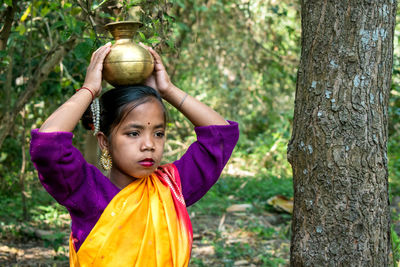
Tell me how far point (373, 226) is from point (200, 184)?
0.81 m

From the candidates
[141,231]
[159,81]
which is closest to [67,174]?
[141,231]

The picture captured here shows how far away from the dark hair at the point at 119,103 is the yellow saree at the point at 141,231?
284mm

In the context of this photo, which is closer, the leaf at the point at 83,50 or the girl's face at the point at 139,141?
the girl's face at the point at 139,141

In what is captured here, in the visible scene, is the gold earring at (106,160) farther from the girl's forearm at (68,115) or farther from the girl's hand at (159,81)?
the girl's hand at (159,81)

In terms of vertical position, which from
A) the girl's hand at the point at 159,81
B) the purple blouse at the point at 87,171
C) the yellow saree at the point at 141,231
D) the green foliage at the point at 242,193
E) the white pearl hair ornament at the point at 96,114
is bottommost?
the green foliage at the point at 242,193

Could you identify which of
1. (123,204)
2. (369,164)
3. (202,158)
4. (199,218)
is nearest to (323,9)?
(369,164)

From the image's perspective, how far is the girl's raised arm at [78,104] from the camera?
6.21ft

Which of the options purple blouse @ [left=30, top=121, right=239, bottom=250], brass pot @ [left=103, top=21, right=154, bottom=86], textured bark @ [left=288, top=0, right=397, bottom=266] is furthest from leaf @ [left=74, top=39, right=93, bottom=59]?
textured bark @ [left=288, top=0, right=397, bottom=266]

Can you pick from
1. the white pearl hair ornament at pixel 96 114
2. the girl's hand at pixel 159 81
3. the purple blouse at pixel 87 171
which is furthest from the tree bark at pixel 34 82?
the purple blouse at pixel 87 171

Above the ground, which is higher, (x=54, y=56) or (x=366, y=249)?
(x=54, y=56)

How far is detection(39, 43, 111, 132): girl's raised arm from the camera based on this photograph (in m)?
1.89

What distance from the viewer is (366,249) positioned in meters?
2.26

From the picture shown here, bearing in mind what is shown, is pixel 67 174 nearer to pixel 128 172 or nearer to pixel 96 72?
pixel 128 172

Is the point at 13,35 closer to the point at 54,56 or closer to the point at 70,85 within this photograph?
the point at 54,56
